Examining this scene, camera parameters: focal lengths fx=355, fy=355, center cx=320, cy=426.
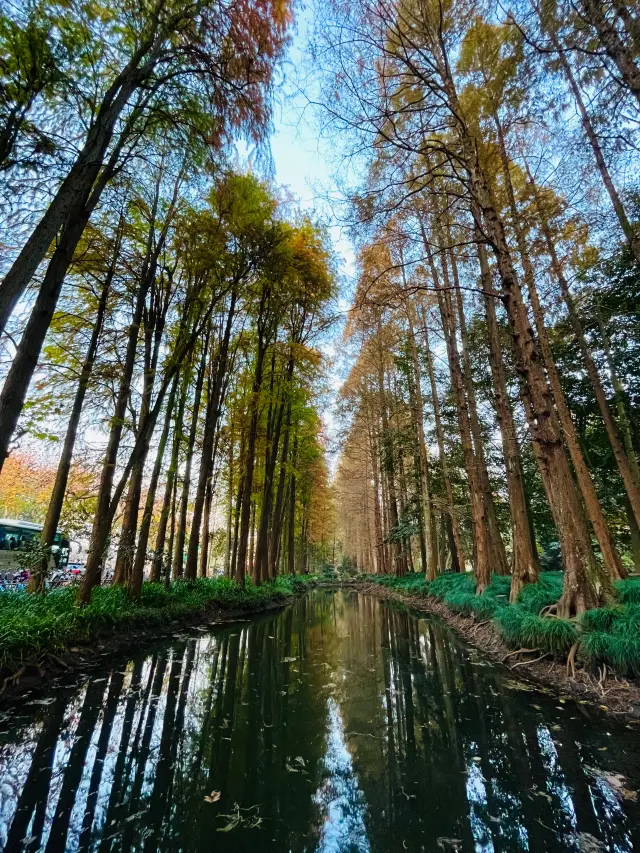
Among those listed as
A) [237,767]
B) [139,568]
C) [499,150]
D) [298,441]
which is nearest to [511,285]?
[499,150]

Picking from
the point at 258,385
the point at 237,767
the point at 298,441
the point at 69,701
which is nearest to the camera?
the point at 237,767

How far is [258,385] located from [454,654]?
8.59m

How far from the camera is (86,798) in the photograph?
87.6 inches

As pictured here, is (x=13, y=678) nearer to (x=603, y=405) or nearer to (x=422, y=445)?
(x=422, y=445)

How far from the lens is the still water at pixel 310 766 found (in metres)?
2.00

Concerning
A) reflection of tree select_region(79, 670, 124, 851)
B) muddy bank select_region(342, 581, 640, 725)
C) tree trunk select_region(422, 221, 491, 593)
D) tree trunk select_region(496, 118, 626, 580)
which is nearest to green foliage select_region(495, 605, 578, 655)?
muddy bank select_region(342, 581, 640, 725)

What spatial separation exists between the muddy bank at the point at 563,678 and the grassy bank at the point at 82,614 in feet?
20.6

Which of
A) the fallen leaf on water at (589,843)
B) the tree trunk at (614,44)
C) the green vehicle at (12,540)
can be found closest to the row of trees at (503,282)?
the tree trunk at (614,44)

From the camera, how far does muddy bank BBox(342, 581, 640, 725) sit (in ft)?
12.1

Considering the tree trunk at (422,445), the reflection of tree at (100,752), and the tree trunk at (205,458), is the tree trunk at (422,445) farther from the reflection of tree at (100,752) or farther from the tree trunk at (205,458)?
the reflection of tree at (100,752)

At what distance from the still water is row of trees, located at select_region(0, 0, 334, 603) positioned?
2.31 meters

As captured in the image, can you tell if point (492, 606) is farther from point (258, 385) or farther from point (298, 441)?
point (298, 441)

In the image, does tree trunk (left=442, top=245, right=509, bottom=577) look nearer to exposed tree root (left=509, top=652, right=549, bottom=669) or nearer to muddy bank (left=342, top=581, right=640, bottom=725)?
muddy bank (left=342, top=581, right=640, bottom=725)

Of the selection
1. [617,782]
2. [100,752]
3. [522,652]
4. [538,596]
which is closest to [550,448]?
[538,596]
